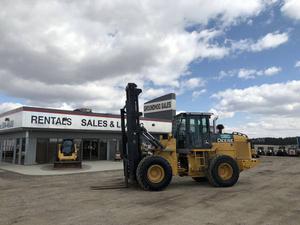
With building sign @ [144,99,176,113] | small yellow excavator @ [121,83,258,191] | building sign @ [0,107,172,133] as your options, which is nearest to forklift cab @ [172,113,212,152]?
small yellow excavator @ [121,83,258,191]

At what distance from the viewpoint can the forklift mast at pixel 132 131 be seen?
471 inches

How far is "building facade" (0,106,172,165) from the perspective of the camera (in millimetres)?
25188

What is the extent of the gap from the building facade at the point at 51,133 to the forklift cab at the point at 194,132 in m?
15.8

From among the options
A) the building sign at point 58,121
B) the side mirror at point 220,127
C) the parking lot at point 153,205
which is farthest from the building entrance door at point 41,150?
the side mirror at point 220,127

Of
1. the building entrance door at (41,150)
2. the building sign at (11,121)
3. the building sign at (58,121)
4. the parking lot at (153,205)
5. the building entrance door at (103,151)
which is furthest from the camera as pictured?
the building entrance door at (103,151)

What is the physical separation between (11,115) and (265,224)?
82.3ft

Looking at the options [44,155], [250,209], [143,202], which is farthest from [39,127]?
[250,209]

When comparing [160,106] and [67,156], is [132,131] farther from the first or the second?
[160,106]

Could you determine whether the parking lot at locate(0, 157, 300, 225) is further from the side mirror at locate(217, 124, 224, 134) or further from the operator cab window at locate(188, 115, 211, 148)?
the side mirror at locate(217, 124, 224, 134)

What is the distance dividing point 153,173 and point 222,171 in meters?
A: 3.17

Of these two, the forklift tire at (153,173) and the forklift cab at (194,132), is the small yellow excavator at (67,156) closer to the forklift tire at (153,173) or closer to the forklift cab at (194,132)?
the forklift cab at (194,132)

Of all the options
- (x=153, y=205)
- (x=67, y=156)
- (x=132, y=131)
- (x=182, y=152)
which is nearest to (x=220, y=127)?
(x=182, y=152)

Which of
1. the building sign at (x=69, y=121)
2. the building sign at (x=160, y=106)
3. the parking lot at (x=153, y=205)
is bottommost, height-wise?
the parking lot at (x=153, y=205)

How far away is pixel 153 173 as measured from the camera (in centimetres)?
1156
